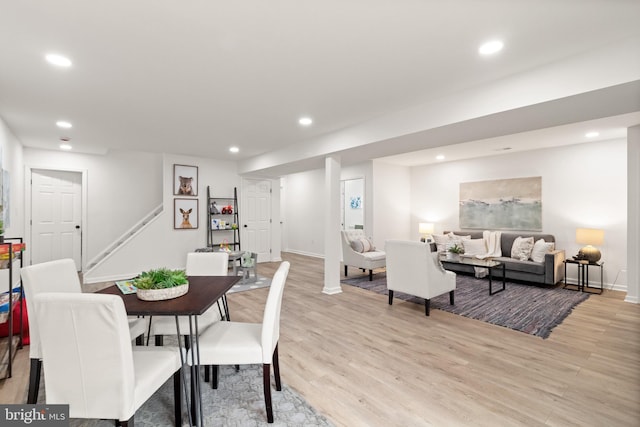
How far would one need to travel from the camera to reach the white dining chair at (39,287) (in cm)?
182

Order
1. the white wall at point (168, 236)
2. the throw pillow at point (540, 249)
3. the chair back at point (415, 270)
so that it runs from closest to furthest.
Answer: the chair back at point (415, 270) → the throw pillow at point (540, 249) → the white wall at point (168, 236)

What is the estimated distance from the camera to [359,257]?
18.9 ft

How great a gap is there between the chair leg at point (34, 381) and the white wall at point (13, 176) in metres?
2.96

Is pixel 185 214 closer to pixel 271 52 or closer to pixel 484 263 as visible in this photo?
pixel 271 52

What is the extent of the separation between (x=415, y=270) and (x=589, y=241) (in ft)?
10.4

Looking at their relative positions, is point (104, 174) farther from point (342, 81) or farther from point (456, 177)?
point (456, 177)

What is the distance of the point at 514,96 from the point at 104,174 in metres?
7.04

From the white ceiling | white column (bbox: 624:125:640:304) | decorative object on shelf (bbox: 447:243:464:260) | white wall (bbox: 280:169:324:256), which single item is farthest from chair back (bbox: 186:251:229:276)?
white wall (bbox: 280:169:324:256)

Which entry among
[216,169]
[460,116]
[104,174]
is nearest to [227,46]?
[460,116]

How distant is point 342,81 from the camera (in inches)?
112

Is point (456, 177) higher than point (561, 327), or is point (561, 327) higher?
point (456, 177)

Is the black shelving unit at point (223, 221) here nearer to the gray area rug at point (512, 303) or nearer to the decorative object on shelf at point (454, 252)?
the gray area rug at point (512, 303)

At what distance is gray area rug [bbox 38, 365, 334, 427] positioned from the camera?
186 centimetres

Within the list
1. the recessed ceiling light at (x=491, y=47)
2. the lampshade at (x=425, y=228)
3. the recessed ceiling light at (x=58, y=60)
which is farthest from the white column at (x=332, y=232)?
the recessed ceiling light at (x=58, y=60)
